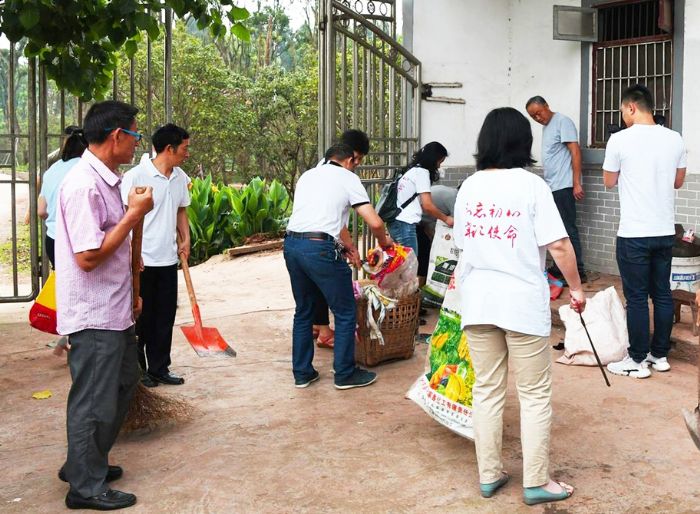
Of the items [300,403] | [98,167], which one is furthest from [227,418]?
[98,167]

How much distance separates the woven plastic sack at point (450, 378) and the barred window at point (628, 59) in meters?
4.12

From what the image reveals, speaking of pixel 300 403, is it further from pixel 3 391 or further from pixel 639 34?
pixel 639 34

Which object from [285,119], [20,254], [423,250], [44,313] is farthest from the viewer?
[285,119]

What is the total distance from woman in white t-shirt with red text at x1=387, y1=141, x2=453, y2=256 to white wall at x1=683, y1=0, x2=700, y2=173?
7.30 feet

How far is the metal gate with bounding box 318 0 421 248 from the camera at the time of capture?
7.66 metres

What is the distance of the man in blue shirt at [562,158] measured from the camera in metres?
8.12

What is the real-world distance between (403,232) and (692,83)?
9.51 feet

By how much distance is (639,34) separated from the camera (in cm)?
830

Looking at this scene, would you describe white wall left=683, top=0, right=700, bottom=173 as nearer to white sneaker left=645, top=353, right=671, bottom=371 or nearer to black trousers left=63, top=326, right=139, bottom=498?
white sneaker left=645, top=353, right=671, bottom=371

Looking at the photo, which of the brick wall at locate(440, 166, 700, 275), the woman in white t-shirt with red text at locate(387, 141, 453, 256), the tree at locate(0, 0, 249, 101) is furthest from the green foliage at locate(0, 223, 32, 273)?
the brick wall at locate(440, 166, 700, 275)

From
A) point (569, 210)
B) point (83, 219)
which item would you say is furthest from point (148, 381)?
point (569, 210)

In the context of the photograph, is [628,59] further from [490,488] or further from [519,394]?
[490,488]

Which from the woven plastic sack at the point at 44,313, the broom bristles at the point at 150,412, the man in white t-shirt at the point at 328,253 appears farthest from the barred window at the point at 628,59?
the woven plastic sack at the point at 44,313

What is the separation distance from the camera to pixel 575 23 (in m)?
8.37
